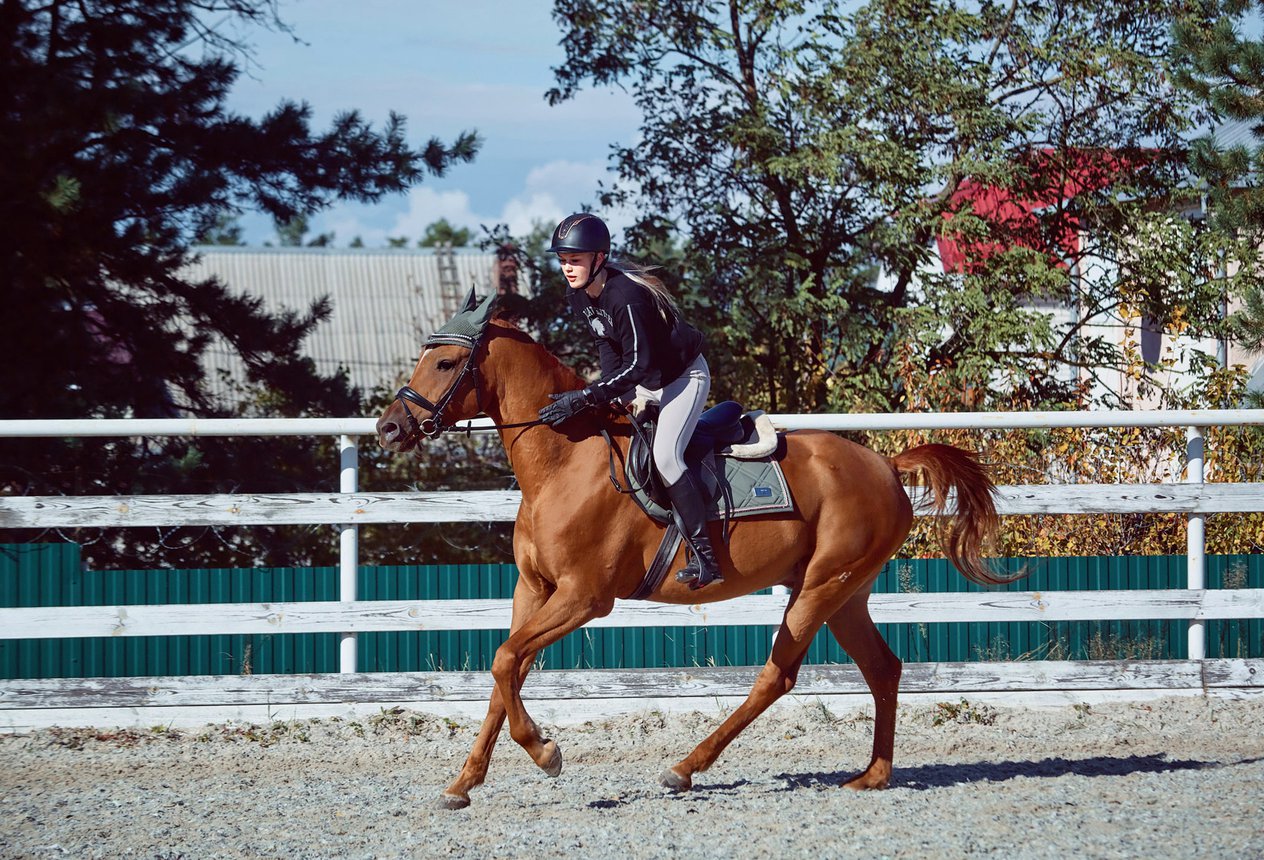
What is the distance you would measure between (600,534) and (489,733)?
999mm

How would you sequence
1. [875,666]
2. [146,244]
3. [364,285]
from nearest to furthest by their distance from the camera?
[875,666] < [146,244] < [364,285]

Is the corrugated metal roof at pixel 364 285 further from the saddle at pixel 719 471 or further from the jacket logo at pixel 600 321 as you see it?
the jacket logo at pixel 600 321

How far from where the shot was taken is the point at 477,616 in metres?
7.21

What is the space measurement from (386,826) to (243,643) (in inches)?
102

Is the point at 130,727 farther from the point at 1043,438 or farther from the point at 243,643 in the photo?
the point at 1043,438

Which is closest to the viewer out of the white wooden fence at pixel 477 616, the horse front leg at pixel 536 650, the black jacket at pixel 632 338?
the horse front leg at pixel 536 650

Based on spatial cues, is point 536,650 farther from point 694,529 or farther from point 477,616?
point 477,616

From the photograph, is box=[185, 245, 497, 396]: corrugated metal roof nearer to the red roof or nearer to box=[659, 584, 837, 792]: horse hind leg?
the red roof

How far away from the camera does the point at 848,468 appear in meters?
6.23

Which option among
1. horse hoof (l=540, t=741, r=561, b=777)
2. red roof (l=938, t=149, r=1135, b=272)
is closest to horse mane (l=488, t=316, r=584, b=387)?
horse hoof (l=540, t=741, r=561, b=777)

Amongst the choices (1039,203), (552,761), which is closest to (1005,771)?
(552,761)

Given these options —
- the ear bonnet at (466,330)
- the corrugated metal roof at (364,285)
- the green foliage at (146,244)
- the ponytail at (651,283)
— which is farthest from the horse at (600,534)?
the corrugated metal roof at (364,285)

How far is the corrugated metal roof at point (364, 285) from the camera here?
48688 mm

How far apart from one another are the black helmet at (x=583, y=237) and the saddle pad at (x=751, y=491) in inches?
46.0
